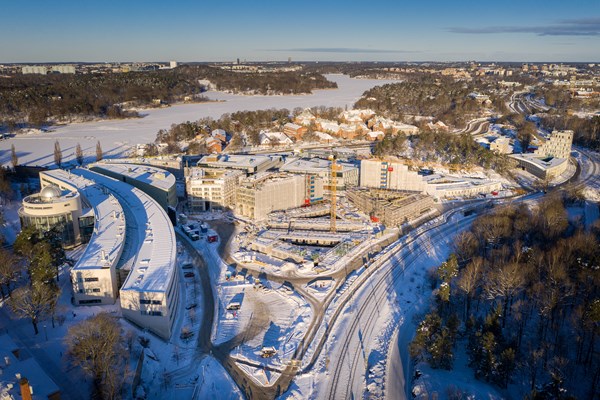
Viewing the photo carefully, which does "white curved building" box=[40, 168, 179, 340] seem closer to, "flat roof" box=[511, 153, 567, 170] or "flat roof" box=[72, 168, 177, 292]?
"flat roof" box=[72, 168, 177, 292]

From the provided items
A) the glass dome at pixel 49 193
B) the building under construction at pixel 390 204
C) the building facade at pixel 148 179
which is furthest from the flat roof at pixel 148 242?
the building under construction at pixel 390 204

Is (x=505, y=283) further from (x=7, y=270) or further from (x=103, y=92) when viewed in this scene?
(x=103, y=92)

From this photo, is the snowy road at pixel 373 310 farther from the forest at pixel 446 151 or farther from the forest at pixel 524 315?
the forest at pixel 446 151

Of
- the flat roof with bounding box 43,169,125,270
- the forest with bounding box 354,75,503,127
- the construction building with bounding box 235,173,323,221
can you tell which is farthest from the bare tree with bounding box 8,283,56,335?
the forest with bounding box 354,75,503,127

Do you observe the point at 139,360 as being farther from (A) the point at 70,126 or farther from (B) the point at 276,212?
(A) the point at 70,126

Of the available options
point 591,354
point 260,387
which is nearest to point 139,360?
point 260,387

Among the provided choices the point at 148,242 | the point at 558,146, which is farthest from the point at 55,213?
the point at 558,146
